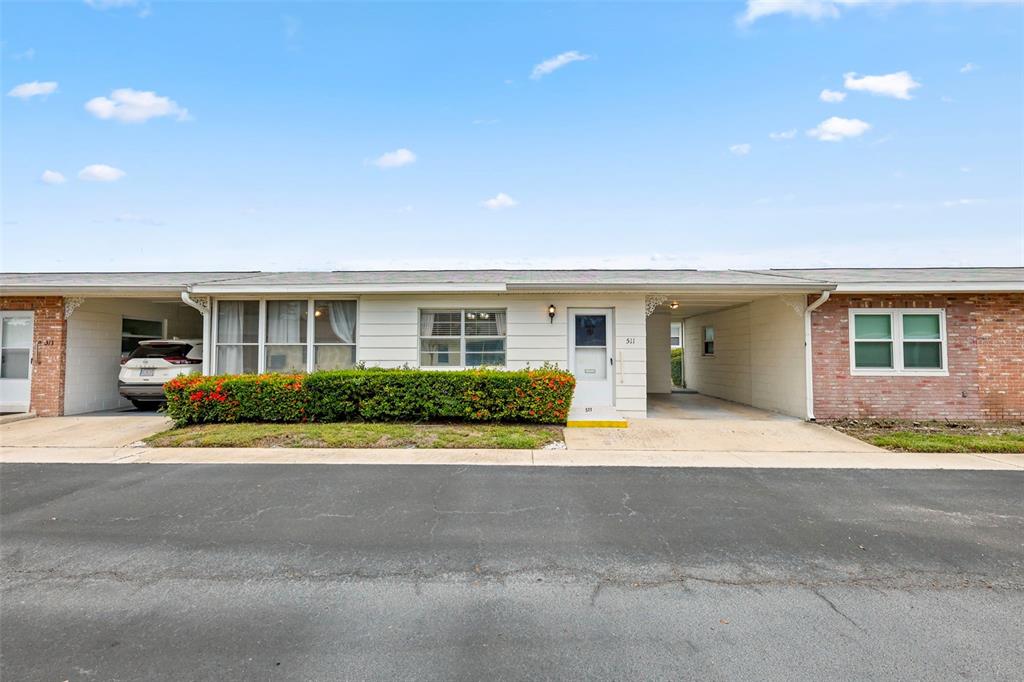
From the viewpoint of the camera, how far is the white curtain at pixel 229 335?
34.6 feet

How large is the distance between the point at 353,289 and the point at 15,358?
807 cm

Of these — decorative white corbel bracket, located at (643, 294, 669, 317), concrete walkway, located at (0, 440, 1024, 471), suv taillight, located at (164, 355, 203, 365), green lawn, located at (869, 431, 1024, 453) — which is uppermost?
decorative white corbel bracket, located at (643, 294, 669, 317)

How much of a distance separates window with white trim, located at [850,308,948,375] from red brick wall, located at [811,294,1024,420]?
128mm

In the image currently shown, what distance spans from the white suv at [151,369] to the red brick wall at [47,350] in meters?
1.17

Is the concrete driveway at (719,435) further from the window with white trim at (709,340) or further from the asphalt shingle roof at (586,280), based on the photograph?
the window with white trim at (709,340)

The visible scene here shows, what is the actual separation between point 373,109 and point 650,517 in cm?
1495

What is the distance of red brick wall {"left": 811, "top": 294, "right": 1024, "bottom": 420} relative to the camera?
9547mm

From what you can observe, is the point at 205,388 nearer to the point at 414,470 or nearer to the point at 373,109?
the point at 414,470

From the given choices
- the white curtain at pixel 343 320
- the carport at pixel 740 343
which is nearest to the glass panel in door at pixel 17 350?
the white curtain at pixel 343 320

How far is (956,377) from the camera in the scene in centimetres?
959

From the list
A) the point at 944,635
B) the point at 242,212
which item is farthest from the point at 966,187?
the point at 242,212

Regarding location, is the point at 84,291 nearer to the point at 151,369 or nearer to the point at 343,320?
the point at 151,369

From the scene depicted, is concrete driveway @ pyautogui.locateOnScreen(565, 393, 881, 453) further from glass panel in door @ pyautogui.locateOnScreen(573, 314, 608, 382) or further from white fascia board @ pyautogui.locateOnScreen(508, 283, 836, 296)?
white fascia board @ pyautogui.locateOnScreen(508, 283, 836, 296)

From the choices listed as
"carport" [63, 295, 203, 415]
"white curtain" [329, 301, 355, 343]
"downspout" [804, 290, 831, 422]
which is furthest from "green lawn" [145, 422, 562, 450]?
"downspout" [804, 290, 831, 422]
